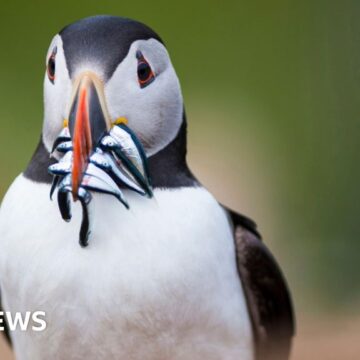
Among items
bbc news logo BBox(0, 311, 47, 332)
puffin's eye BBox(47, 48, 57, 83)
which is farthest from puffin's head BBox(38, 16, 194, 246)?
bbc news logo BBox(0, 311, 47, 332)

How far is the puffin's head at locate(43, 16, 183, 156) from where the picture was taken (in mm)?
1759

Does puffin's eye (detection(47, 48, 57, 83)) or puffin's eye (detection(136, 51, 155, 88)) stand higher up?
puffin's eye (detection(47, 48, 57, 83))

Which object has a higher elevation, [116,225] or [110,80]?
[110,80]

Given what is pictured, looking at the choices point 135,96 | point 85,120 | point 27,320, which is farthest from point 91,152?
point 27,320

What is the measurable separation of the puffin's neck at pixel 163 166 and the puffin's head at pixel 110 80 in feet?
0.07

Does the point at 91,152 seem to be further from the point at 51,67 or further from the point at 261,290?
the point at 261,290

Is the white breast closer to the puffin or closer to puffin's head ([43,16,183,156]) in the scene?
the puffin

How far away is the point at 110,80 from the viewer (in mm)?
1785

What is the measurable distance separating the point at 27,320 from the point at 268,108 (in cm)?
176

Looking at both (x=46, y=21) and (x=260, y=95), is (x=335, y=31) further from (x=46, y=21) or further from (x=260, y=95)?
(x=46, y=21)

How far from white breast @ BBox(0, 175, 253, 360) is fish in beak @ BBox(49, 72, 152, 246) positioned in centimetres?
6

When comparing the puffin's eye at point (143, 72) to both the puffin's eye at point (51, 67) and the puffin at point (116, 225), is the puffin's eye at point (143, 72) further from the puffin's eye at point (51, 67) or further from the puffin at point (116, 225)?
the puffin's eye at point (51, 67)

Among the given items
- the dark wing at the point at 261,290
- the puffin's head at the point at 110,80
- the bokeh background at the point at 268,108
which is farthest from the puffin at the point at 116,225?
the bokeh background at the point at 268,108

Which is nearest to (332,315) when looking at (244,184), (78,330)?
(244,184)
